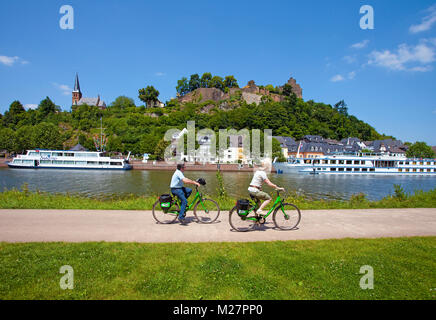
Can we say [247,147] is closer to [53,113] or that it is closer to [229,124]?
[229,124]

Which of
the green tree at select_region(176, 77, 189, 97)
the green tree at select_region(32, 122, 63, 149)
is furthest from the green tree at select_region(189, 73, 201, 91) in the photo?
the green tree at select_region(32, 122, 63, 149)

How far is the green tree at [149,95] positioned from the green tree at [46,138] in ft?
190

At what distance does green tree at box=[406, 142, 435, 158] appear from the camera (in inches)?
3570

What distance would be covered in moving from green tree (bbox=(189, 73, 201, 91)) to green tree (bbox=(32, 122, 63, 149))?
72533 mm

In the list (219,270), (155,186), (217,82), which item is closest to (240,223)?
(219,270)

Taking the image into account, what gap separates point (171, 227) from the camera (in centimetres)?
782

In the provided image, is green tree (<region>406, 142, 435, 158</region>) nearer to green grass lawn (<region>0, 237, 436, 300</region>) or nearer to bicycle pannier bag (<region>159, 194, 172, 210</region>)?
green grass lawn (<region>0, 237, 436, 300</region>)

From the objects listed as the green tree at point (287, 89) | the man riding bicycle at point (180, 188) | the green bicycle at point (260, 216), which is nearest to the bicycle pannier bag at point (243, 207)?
the green bicycle at point (260, 216)

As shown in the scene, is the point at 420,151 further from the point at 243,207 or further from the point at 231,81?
the point at 243,207

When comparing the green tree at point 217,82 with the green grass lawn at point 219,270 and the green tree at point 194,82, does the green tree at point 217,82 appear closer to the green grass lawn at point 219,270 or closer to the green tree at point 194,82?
the green tree at point 194,82

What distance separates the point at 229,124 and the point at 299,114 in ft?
125

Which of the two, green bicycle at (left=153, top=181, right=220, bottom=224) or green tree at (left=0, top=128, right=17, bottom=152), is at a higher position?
green tree at (left=0, top=128, right=17, bottom=152)

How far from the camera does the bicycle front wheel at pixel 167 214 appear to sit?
27.1 feet
